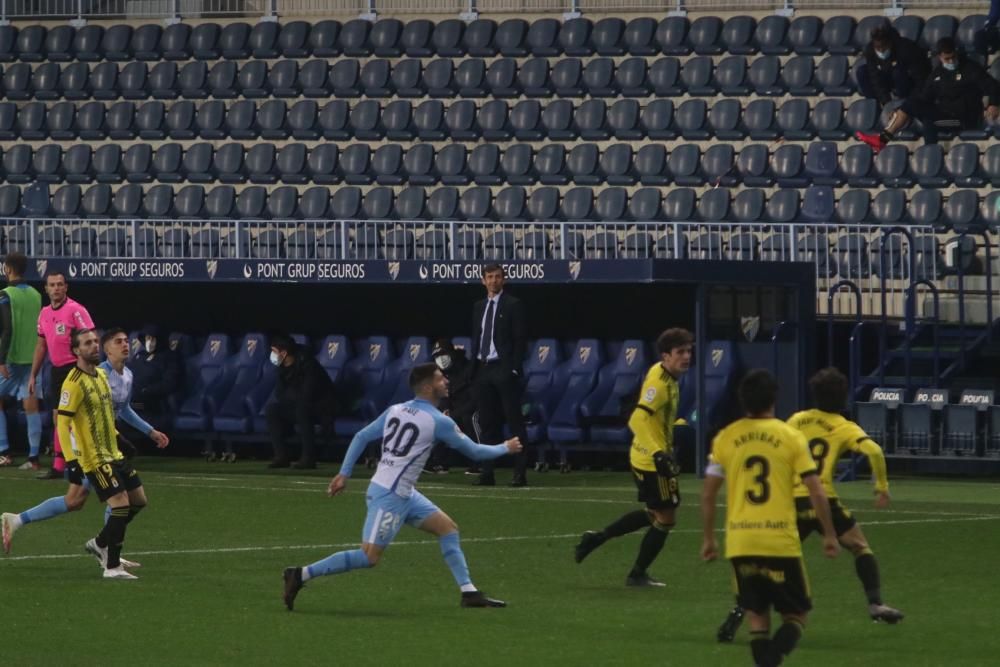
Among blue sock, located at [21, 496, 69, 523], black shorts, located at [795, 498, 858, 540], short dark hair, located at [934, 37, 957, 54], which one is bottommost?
blue sock, located at [21, 496, 69, 523]

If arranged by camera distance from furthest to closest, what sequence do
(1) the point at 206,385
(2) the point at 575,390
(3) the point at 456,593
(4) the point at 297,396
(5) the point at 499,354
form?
(1) the point at 206,385
(2) the point at 575,390
(4) the point at 297,396
(5) the point at 499,354
(3) the point at 456,593

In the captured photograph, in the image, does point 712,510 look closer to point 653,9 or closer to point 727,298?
point 727,298

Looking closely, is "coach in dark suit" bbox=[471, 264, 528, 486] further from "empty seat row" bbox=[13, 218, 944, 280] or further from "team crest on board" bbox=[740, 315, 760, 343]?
"team crest on board" bbox=[740, 315, 760, 343]

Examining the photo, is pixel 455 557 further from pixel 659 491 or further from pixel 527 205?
pixel 527 205

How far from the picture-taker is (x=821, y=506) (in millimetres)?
8750

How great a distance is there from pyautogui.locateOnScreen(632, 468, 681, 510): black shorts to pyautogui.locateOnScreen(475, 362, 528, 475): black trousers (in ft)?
22.5

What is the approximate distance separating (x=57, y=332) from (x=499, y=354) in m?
4.30

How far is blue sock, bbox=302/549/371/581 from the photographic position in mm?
11312

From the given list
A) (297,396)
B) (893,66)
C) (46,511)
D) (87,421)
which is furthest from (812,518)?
(893,66)

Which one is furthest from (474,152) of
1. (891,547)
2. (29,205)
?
(891,547)

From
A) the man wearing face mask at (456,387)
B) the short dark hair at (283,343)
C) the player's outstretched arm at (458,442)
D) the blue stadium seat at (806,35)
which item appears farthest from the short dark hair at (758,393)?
the blue stadium seat at (806,35)

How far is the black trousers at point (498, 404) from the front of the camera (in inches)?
765

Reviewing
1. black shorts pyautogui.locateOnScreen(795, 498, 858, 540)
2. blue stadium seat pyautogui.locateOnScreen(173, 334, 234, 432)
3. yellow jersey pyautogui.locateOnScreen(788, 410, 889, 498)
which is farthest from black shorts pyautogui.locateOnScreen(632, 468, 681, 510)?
blue stadium seat pyautogui.locateOnScreen(173, 334, 234, 432)

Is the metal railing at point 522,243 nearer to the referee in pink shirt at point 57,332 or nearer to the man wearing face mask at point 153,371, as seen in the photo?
the man wearing face mask at point 153,371
